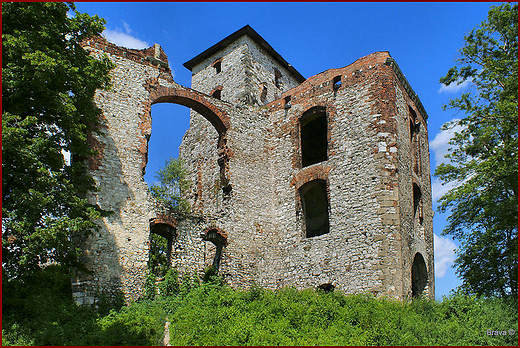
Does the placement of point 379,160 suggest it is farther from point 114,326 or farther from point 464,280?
point 114,326

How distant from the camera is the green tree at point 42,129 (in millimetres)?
10516

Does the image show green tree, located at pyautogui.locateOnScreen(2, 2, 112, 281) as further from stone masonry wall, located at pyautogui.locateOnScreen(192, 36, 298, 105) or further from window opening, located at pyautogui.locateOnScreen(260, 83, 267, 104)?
window opening, located at pyautogui.locateOnScreen(260, 83, 267, 104)

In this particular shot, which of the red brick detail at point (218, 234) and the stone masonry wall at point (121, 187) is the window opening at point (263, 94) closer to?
the stone masonry wall at point (121, 187)

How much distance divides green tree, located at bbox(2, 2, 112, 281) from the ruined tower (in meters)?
1.93

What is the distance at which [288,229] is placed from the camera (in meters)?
16.9

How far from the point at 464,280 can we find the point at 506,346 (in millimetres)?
7132

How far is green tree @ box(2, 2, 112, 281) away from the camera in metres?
10.5

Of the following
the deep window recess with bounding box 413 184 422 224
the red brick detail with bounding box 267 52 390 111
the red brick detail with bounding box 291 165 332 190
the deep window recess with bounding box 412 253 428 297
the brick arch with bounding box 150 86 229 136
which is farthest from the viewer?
the deep window recess with bounding box 413 184 422 224

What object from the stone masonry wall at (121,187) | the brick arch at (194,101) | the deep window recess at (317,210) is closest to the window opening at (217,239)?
the stone masonry wall at (121,187)

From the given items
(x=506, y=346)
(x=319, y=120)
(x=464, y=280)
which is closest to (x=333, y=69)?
(x=319, y=120)

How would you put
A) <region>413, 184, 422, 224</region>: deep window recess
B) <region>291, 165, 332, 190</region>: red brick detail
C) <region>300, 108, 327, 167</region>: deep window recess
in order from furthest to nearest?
<region>300, 108, 327, 167</region>: deep window recess
<region>413, 184, 422, 224</region>: deep window recess
<region>291, 165, 332, 190</region>: red brick detail

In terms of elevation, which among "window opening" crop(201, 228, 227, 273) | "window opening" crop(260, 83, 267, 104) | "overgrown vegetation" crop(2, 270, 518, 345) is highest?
"window opening" crop(260, 83, 267, 104)

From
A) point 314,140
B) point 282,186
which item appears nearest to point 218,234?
point 282,186

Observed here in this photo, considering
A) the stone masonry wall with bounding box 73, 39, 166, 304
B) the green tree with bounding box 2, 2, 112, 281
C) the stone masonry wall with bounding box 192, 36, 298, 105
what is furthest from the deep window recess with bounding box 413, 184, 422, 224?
the green tree with bounding box 2, 2, 112, 281
